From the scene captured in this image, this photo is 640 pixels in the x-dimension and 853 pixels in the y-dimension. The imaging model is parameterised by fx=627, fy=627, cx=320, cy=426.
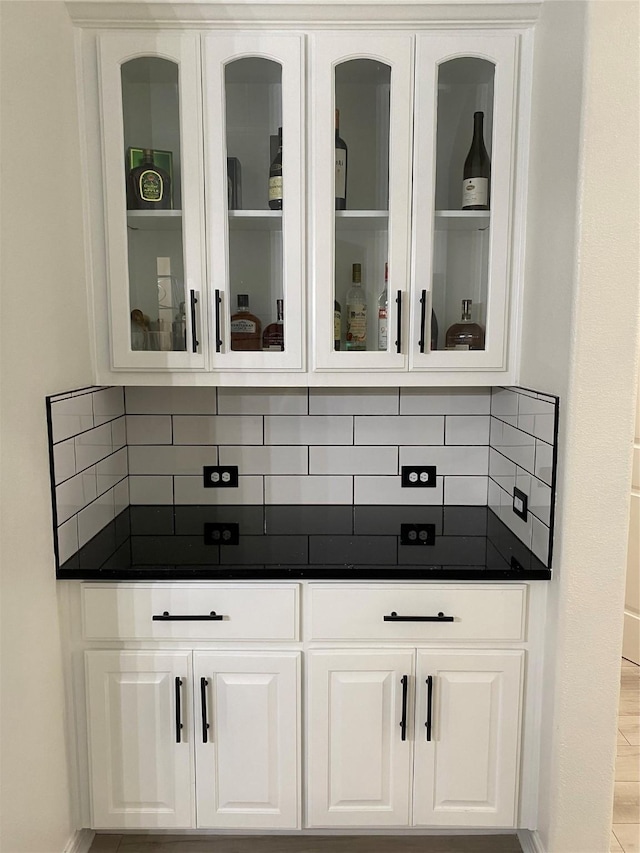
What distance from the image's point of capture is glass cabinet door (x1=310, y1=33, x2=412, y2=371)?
5.35 feet

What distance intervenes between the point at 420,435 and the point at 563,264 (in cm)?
80

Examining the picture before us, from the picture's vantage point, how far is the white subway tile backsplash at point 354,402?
2088mm

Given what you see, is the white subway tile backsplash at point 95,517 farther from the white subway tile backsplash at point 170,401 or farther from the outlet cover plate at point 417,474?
the outlet cover plate at point 417,474

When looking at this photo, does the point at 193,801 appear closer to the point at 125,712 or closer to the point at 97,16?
the point at 125,712

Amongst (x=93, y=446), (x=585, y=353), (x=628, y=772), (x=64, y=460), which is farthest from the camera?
(x=628, y=772)

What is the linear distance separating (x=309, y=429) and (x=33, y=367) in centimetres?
92

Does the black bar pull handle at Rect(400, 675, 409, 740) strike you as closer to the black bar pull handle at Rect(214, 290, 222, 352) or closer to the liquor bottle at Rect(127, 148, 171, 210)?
the black bar pull handle at Rect(214, 290, 222, 352)

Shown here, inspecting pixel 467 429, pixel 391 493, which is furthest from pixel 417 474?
pixel 467 429

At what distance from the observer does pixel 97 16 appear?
5.23 feet

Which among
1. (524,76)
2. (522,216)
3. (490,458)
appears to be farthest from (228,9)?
(490,458)

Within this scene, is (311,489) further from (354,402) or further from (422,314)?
(422,314)

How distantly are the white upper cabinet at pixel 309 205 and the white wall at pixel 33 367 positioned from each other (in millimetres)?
139

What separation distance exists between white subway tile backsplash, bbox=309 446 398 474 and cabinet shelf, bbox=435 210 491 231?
29.3 inches

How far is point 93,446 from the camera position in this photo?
1.80 metres
